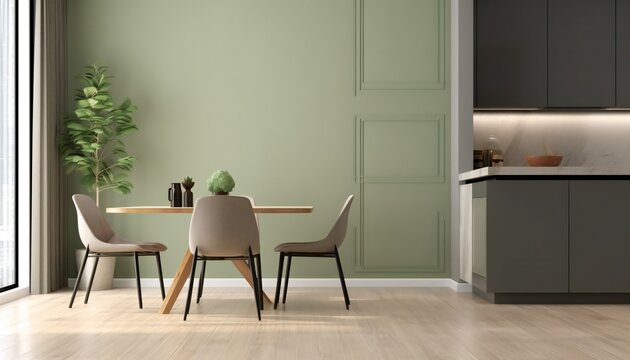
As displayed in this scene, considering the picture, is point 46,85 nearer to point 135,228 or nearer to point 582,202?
point 135,228

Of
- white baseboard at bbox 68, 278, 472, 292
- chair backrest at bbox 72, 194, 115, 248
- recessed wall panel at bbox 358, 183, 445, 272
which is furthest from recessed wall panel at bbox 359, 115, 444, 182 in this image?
chair backrest at bbox 72, 194, 115, 248

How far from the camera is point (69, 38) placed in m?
6.16

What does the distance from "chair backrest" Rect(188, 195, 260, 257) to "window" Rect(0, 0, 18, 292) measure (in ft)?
6.13

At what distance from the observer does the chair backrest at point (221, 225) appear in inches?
170

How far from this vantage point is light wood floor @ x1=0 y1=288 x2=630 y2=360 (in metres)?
3.37

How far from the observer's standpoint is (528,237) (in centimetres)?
Result: 500

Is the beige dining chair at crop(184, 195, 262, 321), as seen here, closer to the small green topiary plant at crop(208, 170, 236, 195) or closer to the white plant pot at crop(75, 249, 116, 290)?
the small green topiary plant at crop(208, 170, 236, 195)

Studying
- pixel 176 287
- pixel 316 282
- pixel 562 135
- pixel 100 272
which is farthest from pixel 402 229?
pixel 100 272

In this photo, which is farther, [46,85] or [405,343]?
[46,85]

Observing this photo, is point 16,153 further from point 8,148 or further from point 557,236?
point 557,236

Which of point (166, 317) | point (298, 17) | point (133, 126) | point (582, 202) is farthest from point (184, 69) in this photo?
point (582, 202)

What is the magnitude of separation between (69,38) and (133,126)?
105 centimetres

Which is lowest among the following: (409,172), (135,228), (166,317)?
(166,317)

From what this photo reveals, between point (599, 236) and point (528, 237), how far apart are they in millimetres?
506
